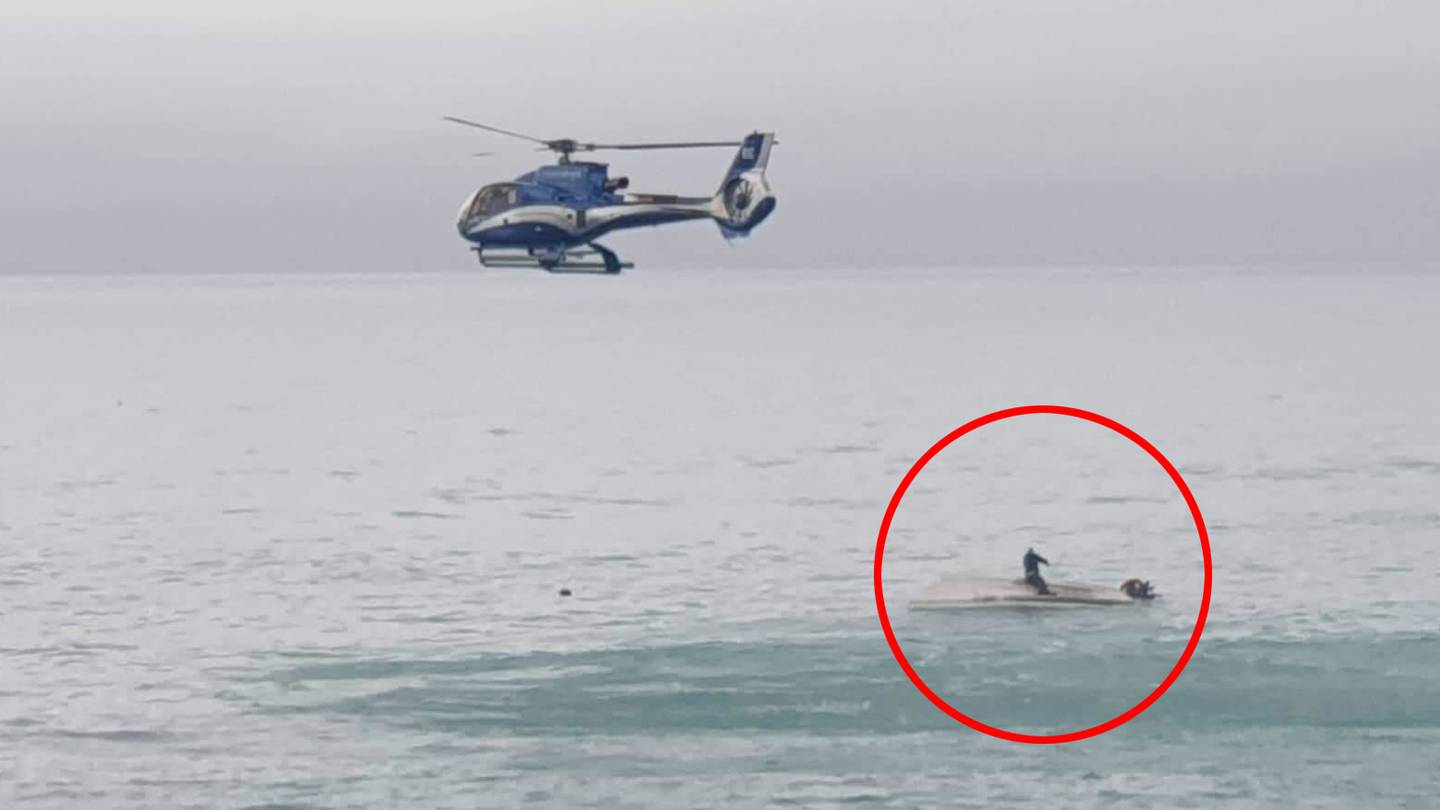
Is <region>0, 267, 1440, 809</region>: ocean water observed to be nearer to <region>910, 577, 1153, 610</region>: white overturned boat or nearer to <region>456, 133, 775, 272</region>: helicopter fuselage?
→ <region>910, 577, 1153, 610</region>: white overturned boat

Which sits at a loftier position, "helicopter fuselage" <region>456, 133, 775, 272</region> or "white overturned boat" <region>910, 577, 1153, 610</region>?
"helicopter fuselage" <region>456, 133, 775, 272</region>

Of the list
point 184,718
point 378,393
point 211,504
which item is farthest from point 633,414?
point 184,718

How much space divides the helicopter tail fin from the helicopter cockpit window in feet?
22.1

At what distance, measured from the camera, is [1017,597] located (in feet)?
195

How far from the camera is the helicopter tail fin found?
221ft

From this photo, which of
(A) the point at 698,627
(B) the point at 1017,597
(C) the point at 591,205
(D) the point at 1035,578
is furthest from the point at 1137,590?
(C) the point at 591,205

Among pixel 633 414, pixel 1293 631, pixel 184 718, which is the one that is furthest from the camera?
pixel 633 414

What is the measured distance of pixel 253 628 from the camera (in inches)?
2317

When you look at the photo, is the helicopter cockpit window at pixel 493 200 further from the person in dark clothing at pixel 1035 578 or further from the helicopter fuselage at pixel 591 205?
the person in dark clothing at pixel 1035 578

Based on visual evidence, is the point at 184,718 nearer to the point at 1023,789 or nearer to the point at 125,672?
the point at 125,672

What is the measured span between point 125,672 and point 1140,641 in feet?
83.0

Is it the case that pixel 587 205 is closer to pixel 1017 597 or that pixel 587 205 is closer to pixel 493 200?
pixel 493 200

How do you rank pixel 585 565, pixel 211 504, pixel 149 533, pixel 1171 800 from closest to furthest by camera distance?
pixel 1171 800, pixel 585 565, pixel 149 533, pixel 211 504

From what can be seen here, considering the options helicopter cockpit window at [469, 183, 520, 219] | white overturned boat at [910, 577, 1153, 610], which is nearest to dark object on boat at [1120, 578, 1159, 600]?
white overturned boat at [910, 577, 1153, 610]
